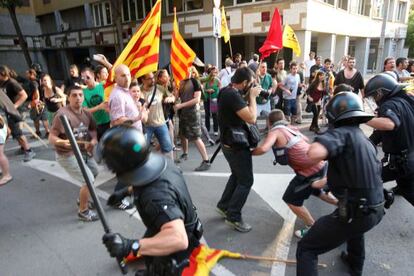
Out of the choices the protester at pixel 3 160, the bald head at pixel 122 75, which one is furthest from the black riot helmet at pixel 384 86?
the protester at pixel 3 160

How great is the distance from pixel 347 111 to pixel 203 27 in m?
15.4

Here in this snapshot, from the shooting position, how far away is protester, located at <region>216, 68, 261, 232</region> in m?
3.29

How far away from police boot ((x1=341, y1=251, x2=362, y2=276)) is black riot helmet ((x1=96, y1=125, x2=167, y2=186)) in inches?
85.5

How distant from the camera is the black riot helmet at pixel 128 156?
61.4 inches

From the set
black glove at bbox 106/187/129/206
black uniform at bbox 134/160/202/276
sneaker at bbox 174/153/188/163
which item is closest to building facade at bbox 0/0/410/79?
sneaker at bbox 174/153/188/163

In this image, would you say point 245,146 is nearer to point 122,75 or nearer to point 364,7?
point 122,75

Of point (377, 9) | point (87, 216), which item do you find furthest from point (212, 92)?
point (377, 9)

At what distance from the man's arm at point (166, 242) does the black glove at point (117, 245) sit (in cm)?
6

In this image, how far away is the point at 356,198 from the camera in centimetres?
217

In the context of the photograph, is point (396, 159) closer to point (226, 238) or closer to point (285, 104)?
point (226, 238)

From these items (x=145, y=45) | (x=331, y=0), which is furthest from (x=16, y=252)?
(x=331, y=0)

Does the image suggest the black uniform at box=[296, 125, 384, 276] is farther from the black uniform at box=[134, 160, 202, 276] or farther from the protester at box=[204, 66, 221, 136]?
the protester at box=[204, 66, 221, 136]

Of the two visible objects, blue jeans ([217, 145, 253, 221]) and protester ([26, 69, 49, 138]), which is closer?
blue jeans ([217, 145, 253, 221])

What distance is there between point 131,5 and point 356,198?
2091cm
